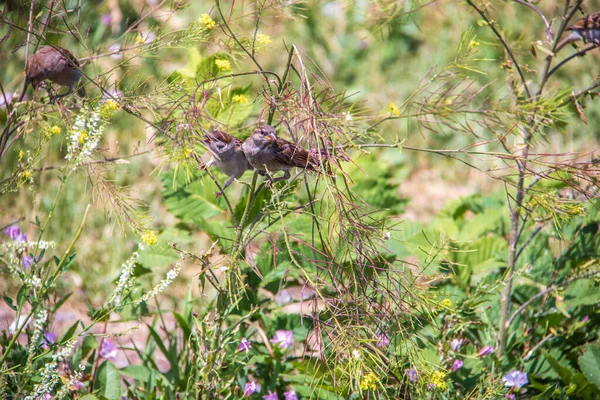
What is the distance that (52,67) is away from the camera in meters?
1.74

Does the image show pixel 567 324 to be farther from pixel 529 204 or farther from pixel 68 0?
pixel 68 0

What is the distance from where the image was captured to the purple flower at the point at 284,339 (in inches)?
82.9

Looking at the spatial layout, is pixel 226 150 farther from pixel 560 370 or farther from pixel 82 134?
pixel 560 370

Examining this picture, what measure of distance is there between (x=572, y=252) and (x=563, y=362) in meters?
0.46

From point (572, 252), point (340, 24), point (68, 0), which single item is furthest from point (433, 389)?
point (340, 24)

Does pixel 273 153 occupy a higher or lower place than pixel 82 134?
lower

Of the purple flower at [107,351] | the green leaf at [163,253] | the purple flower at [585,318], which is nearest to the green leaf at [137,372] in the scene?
the purple flower at [107,351]

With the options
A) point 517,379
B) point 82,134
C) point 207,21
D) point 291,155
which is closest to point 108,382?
point 82,134

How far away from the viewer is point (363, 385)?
4.69ft

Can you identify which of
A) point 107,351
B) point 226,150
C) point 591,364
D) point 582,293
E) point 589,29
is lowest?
point 591,364

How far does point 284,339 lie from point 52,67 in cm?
113

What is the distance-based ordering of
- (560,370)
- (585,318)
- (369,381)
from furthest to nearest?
(585,318), (560,370), (369,381)

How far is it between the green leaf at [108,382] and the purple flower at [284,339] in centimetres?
53

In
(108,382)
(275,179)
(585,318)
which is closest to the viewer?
(275,179)
